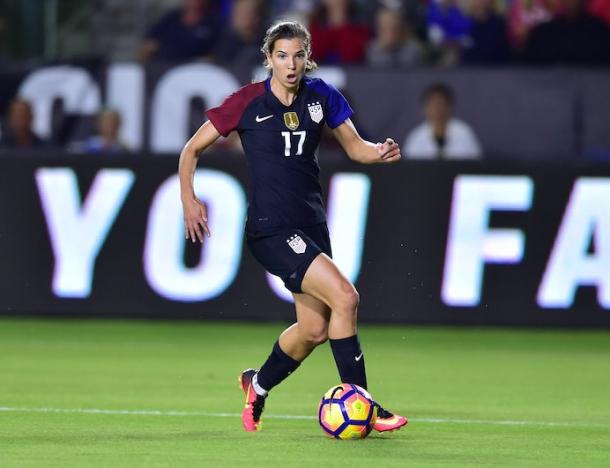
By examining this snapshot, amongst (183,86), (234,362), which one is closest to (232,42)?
(183,86)

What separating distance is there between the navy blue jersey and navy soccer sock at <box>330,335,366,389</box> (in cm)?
67

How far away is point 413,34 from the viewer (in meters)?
19.0

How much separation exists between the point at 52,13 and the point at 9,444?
12.2 m

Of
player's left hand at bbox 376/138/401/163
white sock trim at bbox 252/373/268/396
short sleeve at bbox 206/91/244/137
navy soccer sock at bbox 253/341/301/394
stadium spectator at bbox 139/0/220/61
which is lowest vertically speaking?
white sock trim at bbox 252/373/268/396

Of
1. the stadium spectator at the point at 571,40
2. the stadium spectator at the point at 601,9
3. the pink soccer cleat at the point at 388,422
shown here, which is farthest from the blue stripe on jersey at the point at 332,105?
the stadium spectator at the point at 601,9

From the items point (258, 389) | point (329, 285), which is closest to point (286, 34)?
point (329, 285)

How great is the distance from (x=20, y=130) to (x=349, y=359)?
9730 mm

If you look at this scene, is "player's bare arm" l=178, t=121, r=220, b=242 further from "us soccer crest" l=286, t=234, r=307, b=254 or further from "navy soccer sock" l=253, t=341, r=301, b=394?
"navy soccer sock" l=253, t=341, r=301, b=394

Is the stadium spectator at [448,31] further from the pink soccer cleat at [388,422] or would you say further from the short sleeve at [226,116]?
the pink soccer cleat at [388,422]

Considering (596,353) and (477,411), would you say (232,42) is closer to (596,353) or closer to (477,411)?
(596,353)

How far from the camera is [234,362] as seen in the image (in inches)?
488

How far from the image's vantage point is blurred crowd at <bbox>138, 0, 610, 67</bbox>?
58.0 ft

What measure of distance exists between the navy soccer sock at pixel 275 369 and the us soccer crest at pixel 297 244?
0.62 m

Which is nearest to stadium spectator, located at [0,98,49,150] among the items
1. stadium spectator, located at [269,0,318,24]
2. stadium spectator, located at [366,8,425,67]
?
stadium spectator, located at [269,0,318,24]
